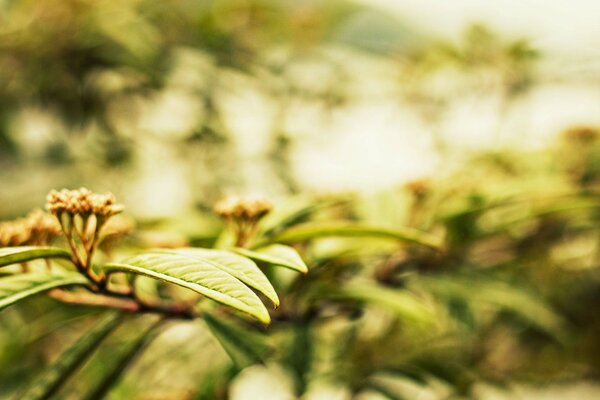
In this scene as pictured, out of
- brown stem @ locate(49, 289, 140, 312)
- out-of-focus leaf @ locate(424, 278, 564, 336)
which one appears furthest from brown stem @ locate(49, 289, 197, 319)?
out-of-focus leaf @ locate(424, 278, 564, 336)

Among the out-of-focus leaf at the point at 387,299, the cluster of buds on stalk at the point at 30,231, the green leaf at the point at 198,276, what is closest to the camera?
the green leaf at the point at 198,276

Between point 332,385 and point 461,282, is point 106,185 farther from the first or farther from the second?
point 461,282

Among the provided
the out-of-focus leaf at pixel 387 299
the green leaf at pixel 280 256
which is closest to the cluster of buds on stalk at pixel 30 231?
the green leaf at pixel 280 256

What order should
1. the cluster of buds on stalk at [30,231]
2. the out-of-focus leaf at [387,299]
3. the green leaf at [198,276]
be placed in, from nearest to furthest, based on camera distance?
the green leaf at [198,276] → the cluster of buds on stalk at [30,231] → the out-of-focus leaf at [387,299]

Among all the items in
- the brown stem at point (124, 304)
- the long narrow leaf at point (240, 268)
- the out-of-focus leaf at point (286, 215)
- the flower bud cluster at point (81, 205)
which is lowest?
the brown stem at point (124, 304)

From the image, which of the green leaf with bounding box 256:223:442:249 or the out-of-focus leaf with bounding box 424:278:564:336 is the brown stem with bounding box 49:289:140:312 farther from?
the out-of-focus leaf with bounding box 424:278:564:336

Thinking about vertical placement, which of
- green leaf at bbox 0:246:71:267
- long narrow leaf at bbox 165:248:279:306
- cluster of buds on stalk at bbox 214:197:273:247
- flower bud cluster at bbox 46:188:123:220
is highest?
cluster of buds on stalk at bbox 214:197:273:247

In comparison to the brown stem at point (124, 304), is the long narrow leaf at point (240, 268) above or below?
above

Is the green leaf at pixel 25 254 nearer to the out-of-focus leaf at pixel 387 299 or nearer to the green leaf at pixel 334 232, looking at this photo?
the green leaf at pixel 334 232
